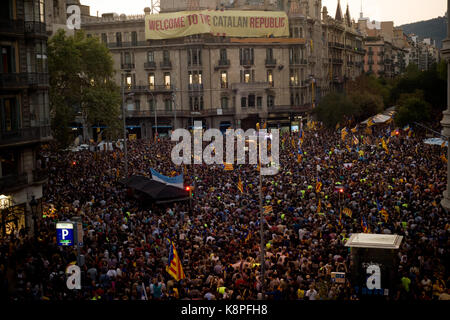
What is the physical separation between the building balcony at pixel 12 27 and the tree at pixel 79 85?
14835mm

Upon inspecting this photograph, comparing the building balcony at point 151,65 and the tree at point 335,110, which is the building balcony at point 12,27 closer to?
the tree at point 335,110

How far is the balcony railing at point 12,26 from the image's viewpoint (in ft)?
84.1

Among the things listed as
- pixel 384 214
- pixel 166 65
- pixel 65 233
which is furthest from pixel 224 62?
pixel 65 233

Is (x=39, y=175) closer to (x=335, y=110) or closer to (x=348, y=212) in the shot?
(x=348, y=212)

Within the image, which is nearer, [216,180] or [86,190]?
[86,190]

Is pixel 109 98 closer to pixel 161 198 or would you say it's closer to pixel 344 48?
→ pixel 161 198

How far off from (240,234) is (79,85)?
27.2 m

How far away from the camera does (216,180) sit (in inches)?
1398

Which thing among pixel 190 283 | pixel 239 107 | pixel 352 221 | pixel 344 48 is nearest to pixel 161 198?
pixel 352 221

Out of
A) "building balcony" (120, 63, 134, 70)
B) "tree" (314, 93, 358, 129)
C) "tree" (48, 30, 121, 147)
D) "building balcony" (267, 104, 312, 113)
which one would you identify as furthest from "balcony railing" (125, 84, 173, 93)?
"tree" (48, 30, 121, 147)

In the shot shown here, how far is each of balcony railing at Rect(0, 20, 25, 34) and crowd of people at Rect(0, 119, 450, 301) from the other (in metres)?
8.76

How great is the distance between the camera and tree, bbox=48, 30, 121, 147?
41.9 metres

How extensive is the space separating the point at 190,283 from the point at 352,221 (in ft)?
32.3

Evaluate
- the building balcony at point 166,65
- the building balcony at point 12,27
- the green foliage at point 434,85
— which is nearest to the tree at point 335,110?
the green foliage at point 434,85
